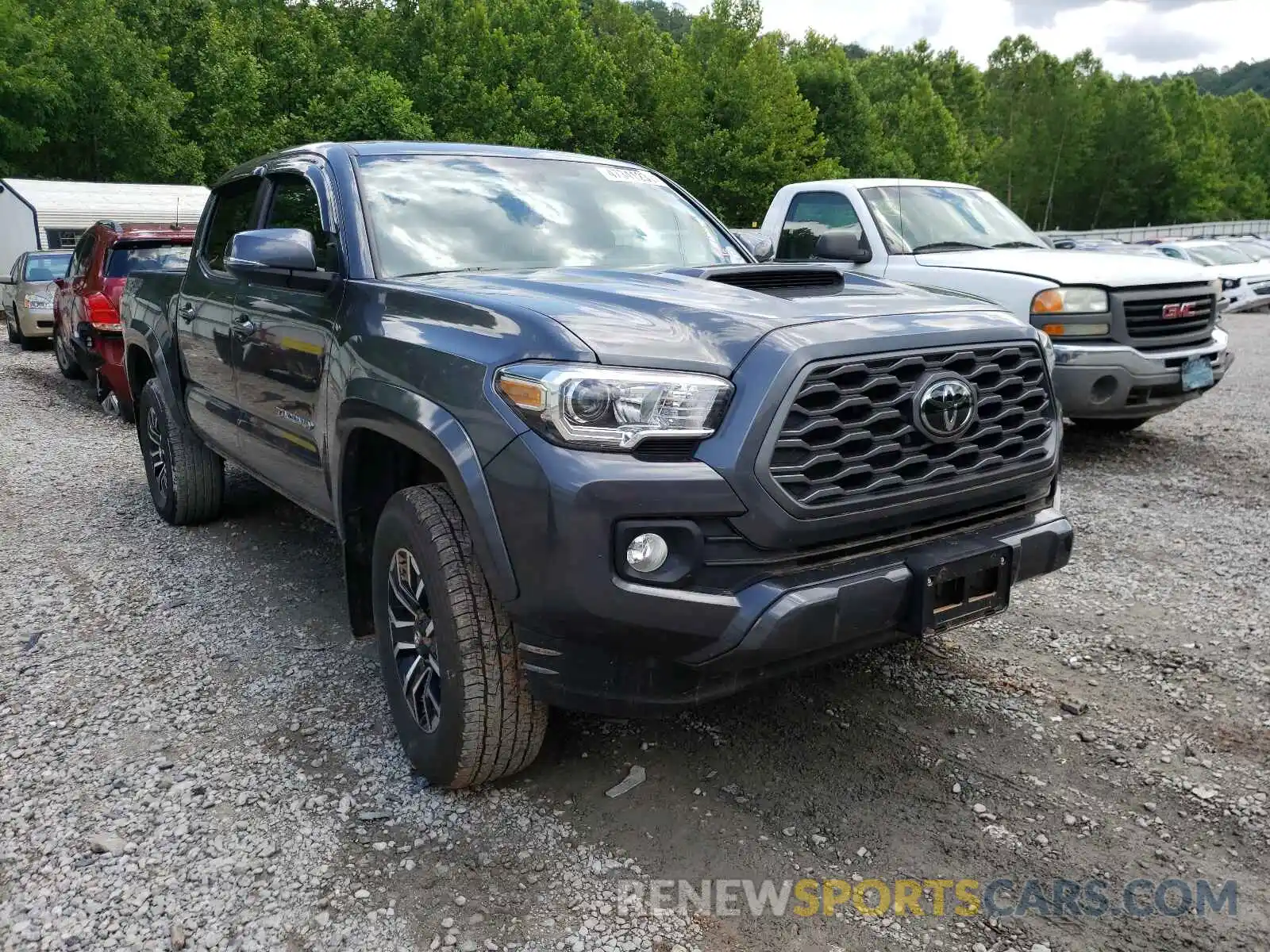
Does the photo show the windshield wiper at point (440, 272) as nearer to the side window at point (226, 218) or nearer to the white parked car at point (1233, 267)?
the side window at point (226, 218)

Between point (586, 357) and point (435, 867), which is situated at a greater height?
point (586, 357)

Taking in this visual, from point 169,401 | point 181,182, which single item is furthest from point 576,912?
point 181,182

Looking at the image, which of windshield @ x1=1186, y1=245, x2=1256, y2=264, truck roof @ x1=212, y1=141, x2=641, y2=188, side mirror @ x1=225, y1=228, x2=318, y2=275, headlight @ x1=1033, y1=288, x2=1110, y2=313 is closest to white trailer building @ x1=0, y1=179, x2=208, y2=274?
truck roof @ x1=212, y1=141, x2=641, y2=188

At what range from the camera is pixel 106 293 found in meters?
9.07

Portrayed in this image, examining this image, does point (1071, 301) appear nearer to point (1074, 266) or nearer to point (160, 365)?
point (1074, 266)

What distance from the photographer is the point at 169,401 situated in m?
5.49

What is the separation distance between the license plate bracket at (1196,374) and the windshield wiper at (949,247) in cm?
164

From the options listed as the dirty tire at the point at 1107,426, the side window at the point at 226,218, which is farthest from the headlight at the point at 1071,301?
the side window at the point at 226,218

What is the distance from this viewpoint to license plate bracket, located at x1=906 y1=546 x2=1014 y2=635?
2629mm

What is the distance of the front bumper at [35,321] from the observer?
14859 millimetres

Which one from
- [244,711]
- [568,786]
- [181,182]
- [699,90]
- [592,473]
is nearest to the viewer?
[592,473]

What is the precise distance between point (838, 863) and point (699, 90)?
4183 centimetres

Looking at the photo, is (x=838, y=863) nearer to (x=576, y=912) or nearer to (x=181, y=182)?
(x=576, y=912)

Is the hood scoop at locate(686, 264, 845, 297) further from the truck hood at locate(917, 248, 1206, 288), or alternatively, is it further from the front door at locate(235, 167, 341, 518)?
the truck hood at locate(917, 248, 1206, 288)
